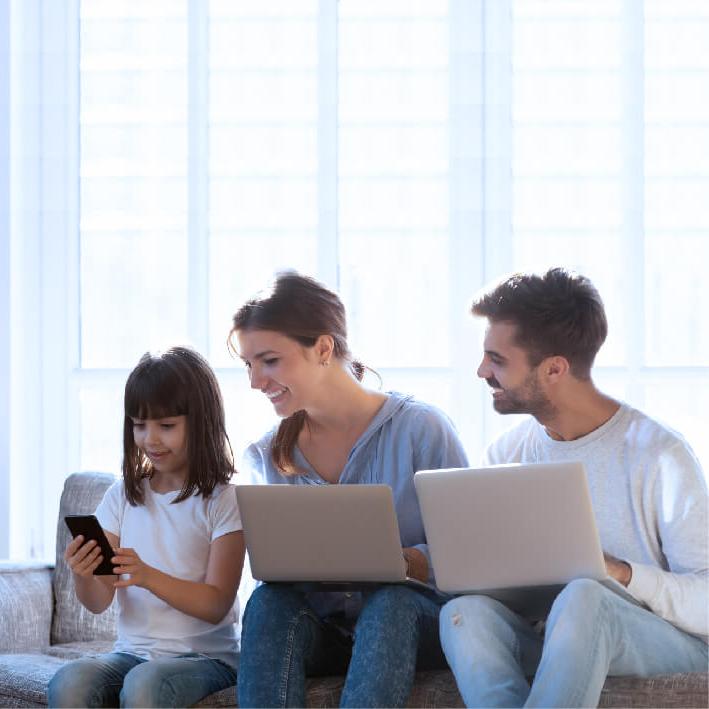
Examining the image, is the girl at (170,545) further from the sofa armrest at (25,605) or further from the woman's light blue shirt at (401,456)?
the sofa armrest at (25,605)

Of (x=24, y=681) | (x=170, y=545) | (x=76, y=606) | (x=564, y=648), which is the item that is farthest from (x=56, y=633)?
(x=564, y=648)

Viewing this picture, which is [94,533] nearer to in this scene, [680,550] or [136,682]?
[136,682]

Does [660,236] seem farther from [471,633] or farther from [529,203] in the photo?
[471,633]

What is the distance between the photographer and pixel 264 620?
2055 millimetres

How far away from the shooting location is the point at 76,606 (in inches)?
112

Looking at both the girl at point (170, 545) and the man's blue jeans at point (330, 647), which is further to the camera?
the girl at point (170, 545)

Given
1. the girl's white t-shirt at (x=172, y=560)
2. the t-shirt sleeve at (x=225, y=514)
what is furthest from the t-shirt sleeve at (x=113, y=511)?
the t-shirt sleeve at (x=225, y=514)

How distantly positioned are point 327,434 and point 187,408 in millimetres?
309

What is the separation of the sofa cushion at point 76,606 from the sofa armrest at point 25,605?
0.03m

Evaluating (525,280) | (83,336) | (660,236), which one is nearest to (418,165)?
(660,236)

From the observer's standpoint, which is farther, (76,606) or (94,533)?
(76,606)

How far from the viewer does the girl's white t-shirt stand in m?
2.27

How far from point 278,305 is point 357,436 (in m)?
0.32

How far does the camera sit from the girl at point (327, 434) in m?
2.17
